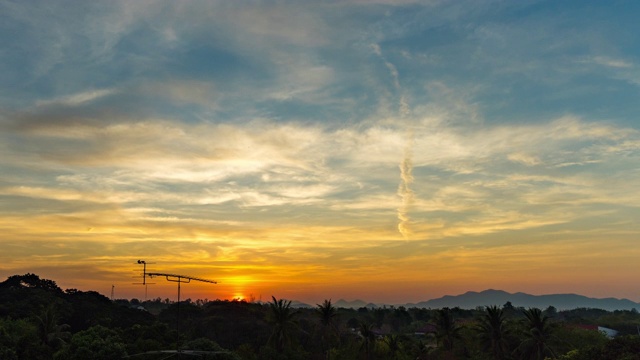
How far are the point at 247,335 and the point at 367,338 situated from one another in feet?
149

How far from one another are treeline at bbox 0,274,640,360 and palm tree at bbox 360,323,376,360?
19cm

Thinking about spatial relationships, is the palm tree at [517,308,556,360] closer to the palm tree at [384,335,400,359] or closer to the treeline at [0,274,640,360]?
the treeline at [0,274,640,360]

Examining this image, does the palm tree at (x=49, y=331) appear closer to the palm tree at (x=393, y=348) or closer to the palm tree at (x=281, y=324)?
the palm tree at (x=281, y=324)

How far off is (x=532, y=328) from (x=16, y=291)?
121006 millimetres

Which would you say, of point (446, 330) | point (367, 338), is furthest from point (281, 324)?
point (446, 330)

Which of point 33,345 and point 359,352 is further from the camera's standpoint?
point 359,352

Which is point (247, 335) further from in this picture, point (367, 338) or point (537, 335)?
point (537, 335)

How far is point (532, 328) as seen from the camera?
79312mm

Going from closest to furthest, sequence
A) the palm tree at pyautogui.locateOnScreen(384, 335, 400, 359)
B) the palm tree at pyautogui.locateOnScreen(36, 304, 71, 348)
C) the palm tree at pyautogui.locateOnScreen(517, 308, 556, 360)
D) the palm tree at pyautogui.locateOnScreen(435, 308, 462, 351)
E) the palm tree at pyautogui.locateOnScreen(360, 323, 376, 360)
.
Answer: the palm tree at pyautogui.locateOnScreen(36, 304, 71, 348), the palm tree at pyautogui.locateOnScreen(517, 308, 556, 360), the palm tree at pyautogui.locateOnScreen(360, 323, 376, 360), the palm tree at pyautogui.locateOnScreen(384, 335, 400, 359), the palm tree at pyautogui.locateOnScreen(435, 308, 462, 351)

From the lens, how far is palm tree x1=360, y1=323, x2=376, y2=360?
302 feet

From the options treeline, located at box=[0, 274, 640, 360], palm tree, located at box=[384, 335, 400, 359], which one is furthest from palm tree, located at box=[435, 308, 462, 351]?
palm tree, located at box=[384, 335, 400, 359]

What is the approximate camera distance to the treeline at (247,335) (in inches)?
2685

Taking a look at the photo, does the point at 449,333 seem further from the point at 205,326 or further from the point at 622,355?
the point at 205,326

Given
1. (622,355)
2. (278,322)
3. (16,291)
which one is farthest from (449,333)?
(16,291)
